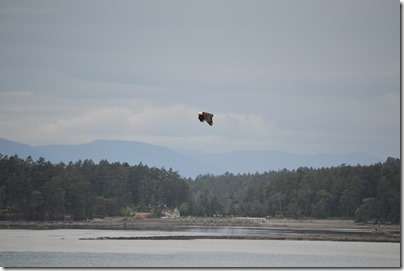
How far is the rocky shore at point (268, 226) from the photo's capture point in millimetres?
23562

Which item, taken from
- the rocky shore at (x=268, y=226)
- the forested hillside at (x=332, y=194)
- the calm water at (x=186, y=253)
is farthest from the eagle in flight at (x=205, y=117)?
the rocky shore at (x=268, y=226)

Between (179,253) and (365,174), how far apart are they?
25.4 ft

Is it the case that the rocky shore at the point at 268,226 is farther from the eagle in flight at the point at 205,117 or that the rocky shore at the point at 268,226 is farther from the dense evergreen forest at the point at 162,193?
the eagle in flight at the point at 205,117

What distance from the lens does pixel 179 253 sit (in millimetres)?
19781

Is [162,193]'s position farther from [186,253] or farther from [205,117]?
[205,117]

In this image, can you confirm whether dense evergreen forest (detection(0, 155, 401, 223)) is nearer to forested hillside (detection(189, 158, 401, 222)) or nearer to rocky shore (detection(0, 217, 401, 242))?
forested hillside (detection(189, 158, 401, 222))

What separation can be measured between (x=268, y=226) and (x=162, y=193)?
9.59 metres

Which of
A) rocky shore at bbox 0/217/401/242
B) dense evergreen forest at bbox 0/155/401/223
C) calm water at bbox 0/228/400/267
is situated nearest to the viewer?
calm water at bbox 0/228/400/267

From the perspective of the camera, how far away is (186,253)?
19.7 meters

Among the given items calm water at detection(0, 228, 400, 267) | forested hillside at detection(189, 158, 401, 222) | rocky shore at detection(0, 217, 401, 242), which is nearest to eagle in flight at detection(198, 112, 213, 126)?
calm water at detection(0, 228, 400, 267)

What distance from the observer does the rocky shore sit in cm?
2356

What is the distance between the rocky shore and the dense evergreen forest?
0.98 feet

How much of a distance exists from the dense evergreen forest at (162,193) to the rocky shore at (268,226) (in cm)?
30

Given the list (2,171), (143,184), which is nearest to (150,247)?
(2,171)
